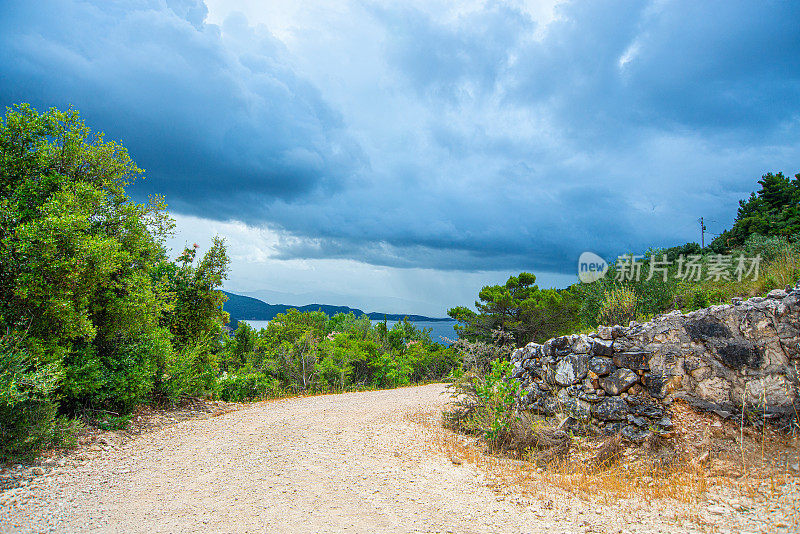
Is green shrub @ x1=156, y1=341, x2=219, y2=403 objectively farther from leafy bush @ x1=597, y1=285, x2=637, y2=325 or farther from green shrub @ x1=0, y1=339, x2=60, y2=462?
leafy bush @ x1=597, y1=285, x2=637, y2=325

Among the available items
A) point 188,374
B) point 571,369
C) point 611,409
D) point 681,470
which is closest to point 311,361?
point 188,374

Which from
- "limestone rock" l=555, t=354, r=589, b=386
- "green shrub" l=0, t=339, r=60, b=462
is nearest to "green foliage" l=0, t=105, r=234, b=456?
"green shrub" l=0, t=339, r=60, b=462

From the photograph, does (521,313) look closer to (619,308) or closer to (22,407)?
(619,308)

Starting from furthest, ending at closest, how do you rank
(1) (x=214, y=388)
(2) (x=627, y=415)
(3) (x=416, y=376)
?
1. (3) (x=416, y=376)
2. (1) (x=214, y=388)
3. (2) (x=627, y=415)

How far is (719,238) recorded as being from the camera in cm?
3916

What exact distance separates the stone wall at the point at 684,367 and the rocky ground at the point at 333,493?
0.62 meters

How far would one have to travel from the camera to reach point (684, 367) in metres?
6.42

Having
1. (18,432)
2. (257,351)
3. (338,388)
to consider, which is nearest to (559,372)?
(18,432)

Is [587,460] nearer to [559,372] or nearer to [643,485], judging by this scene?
[643,485]

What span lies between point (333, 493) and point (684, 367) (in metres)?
5.57

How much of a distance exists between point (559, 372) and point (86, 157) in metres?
10.3

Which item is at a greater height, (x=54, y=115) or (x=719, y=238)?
(x=719, y=238)

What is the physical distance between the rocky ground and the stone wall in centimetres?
62

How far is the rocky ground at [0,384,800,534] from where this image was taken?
4.19 meters
